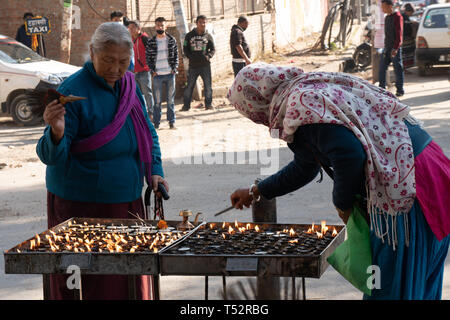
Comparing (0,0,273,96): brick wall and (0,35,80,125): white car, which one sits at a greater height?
(0,0,273,96): brick wall

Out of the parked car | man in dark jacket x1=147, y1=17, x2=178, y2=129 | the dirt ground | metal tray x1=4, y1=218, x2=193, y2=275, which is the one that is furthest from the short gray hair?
the parked car

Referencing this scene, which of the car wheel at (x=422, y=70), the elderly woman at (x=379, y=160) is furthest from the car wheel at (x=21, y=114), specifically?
the elderly woman at (x=379, y=160)

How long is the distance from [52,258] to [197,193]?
17.4 feet

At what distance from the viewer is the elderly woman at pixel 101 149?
4125 millimetres

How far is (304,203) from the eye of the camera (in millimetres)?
8195

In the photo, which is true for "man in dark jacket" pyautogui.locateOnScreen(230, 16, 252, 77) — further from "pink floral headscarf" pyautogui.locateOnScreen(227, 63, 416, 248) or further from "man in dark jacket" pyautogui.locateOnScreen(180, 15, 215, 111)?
"pink floral headscarf" pyautogui.locateOnScreen(227, 63, 416, 248)

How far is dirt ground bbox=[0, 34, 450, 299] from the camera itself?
5.88 metres

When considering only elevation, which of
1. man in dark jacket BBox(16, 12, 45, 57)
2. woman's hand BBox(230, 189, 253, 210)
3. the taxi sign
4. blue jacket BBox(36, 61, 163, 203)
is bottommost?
woman's hand BBox(230, 189, 253, 210)

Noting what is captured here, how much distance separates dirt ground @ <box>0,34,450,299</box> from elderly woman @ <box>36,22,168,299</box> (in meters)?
1.16

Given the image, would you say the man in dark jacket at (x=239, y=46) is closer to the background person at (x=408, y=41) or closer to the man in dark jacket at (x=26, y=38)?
the man in dark jacket at (x=26, y=38)

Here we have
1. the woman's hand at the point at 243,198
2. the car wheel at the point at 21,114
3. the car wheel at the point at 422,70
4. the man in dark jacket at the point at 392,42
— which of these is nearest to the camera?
the woman's hand at the point at 243,198

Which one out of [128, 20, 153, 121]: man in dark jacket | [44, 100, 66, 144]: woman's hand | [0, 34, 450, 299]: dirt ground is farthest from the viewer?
[128, 20, 153, 121]: man in dark jacket

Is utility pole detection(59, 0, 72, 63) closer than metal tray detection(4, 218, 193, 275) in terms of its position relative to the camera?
No
